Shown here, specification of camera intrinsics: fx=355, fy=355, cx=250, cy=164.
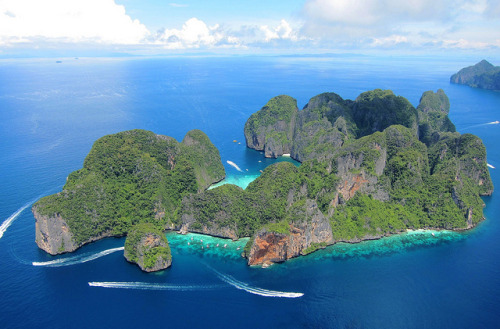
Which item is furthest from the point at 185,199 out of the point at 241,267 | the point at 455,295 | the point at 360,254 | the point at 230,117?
the point at 230,117

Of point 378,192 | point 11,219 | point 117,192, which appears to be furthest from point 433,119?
point 11,219

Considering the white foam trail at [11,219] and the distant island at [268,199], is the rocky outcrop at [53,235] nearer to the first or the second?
the distant island at [268,199]

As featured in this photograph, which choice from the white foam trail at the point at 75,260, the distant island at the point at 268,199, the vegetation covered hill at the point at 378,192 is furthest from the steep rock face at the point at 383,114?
the white foam trail at the point at 75,260

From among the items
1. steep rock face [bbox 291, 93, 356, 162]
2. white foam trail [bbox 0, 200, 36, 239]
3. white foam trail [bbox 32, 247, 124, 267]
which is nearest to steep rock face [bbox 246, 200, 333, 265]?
white foam trail [bbox 32, 247, 124, 267]

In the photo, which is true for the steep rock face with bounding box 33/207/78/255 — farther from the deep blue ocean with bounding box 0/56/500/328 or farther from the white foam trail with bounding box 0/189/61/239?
the white foam trail with bounding box 0/189/61/239

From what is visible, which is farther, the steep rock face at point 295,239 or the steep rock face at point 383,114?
the steep rock face at point 383,114

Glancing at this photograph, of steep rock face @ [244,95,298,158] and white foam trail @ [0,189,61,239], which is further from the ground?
steep rock face @ [244,95,298,158]

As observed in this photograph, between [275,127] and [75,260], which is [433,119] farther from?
[75,260]
